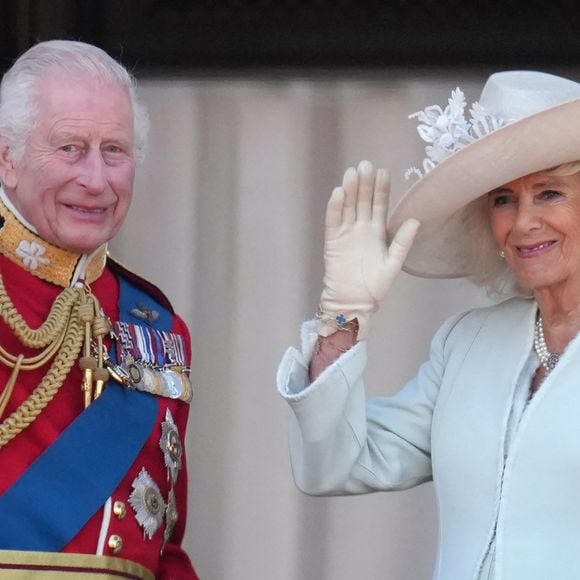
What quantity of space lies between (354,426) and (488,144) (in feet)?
1.60

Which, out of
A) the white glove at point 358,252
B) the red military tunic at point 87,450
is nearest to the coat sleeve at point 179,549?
the red military tunic at point 87,450

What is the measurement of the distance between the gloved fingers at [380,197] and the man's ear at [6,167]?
584 millimetres

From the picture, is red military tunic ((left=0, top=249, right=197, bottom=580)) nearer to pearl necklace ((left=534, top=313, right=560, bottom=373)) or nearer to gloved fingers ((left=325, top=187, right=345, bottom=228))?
gloved fingers ((left=325, top=187, right=345, bottom=228))

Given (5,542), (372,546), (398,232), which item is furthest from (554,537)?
(372,546)

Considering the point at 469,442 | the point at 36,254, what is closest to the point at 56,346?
the point at 36,254

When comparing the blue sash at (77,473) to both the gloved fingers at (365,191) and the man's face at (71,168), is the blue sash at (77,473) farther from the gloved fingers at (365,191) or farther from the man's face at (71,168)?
the gloved fingers at (365,191)

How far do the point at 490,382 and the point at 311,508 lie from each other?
1345 millimetres

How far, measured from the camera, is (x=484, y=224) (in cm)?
319

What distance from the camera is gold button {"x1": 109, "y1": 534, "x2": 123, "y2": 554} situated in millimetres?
3043

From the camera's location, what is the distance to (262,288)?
4344 millimetres

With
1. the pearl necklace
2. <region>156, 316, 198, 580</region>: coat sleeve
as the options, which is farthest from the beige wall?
the pearl necklace

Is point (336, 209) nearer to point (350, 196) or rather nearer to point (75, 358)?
point (350, 196)

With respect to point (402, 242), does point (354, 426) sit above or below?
below

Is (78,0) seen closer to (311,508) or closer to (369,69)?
(369,69)
